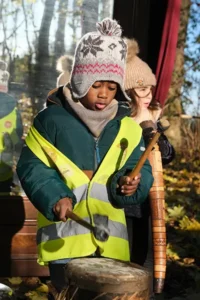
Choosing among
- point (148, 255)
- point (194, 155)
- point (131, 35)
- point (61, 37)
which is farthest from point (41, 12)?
point (194, 155)

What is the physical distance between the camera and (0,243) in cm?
531

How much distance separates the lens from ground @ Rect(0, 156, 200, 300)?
16.8ft

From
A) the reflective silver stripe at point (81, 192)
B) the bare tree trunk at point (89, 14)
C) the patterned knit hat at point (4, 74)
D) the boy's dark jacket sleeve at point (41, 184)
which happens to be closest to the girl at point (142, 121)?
the reflective silver stripe at point (81, 192)

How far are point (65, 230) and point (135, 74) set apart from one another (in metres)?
1.35

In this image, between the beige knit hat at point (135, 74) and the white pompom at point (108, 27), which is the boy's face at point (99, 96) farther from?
the beige knit hat at point (135, 74)

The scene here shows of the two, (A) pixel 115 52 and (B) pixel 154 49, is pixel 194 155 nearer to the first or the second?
(B) pixel 154 49

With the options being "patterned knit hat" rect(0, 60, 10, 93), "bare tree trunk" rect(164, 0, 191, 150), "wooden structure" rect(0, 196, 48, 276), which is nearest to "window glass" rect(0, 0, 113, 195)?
"patterned knit hat" rect(0, 60, 10, 93)

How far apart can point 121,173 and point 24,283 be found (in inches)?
91.1

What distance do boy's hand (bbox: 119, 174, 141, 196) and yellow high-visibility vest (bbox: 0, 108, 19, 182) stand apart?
2319 mm

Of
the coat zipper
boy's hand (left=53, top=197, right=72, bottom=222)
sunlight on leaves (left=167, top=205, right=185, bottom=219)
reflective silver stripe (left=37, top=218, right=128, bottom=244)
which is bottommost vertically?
sunlight on leaves (left=167, top=205, right=185, bottom=219)

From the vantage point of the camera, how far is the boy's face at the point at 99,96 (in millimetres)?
3330

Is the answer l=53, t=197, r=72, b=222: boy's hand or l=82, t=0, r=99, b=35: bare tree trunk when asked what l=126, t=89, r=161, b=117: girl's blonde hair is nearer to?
l=53, t=197, r=72, b=222: boy's hand

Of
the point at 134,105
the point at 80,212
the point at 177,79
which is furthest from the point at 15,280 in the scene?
the point at 177,79

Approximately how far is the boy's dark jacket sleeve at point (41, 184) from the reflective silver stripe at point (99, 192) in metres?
0.11
